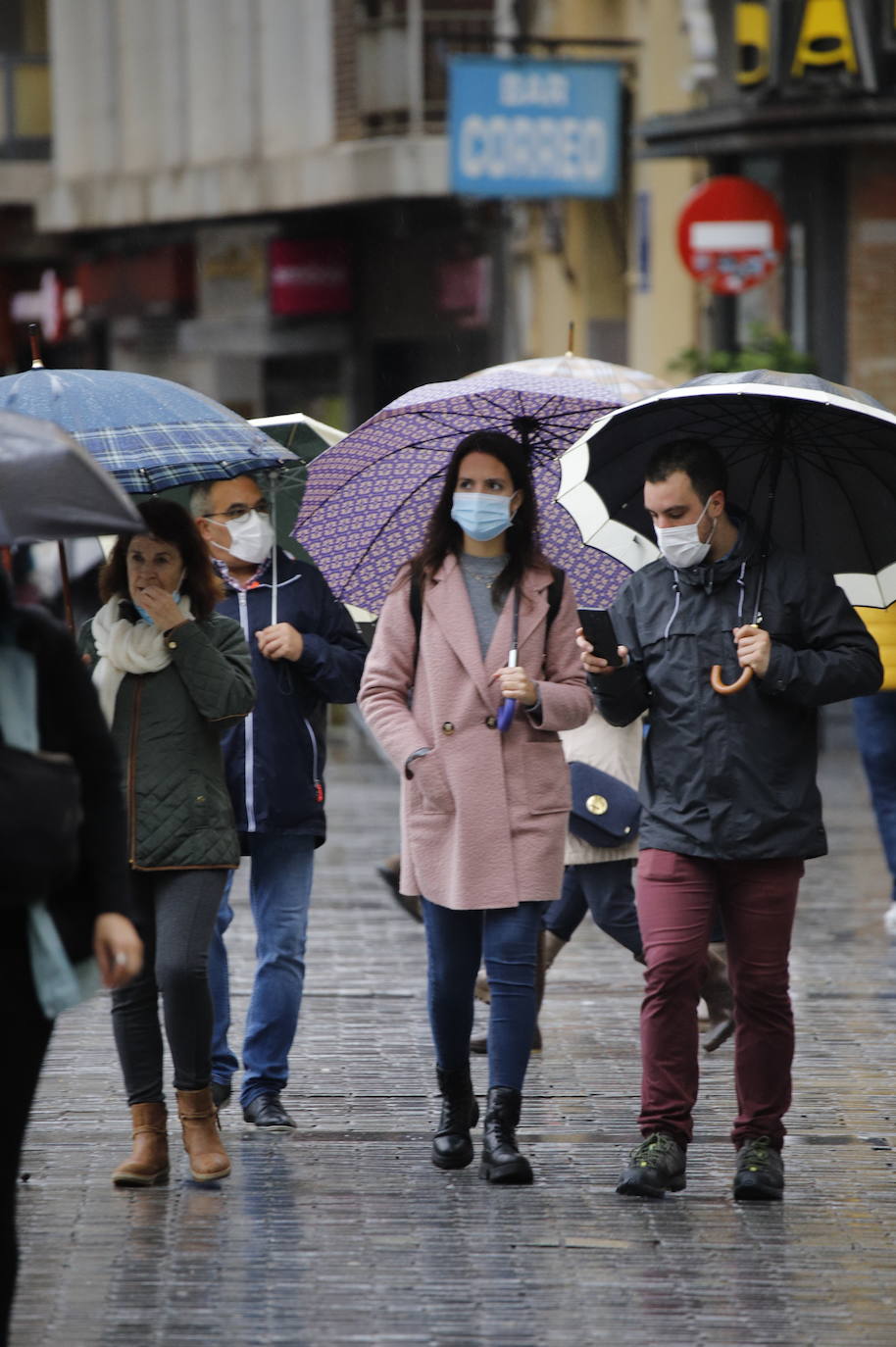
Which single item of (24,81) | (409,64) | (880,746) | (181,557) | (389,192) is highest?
(24,81)

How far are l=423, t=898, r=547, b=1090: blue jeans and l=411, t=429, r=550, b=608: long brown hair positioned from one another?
0.85 metres

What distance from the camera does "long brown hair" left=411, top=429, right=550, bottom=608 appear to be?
679 cm

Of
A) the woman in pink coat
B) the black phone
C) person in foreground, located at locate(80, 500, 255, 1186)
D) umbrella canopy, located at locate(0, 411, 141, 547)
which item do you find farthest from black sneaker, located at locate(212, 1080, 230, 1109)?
umbrella canopy, located at locate(0, 411, 141, 547)

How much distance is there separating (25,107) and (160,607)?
101ft

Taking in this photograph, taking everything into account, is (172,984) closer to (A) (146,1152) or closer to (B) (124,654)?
(A) (146,1152)

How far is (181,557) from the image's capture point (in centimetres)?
665

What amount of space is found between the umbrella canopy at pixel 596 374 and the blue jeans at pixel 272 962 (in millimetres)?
1556

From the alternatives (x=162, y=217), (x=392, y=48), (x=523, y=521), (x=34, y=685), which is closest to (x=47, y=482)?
(x=34, y=685)


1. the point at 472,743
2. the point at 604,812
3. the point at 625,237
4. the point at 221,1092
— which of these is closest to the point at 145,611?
the point at 472,743

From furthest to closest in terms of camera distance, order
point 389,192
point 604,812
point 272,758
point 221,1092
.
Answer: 1. point 389,192
2. point 604,812
3. point 221,1092
4. point 272,758

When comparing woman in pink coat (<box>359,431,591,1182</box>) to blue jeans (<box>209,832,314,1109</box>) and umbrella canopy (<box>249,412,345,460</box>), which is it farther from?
umbrella canopy (<box>249,412,345,460</box>)

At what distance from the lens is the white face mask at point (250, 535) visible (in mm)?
7316

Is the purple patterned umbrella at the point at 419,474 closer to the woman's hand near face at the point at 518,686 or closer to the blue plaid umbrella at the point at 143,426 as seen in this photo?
the blue plaid umbrella at the point at 143,426

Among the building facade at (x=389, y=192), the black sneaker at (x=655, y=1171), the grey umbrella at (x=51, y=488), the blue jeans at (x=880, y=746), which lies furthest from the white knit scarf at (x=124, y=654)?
the building facade at (x=389, y=192)
